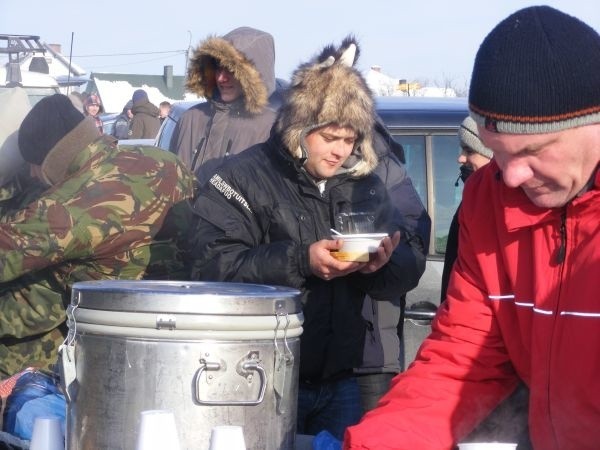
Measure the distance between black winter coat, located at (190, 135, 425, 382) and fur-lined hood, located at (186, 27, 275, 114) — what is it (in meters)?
1.29

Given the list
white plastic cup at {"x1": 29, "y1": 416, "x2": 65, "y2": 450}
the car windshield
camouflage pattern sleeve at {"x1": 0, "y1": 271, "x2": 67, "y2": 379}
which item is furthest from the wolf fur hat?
the car windshield

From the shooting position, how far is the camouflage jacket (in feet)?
13.3

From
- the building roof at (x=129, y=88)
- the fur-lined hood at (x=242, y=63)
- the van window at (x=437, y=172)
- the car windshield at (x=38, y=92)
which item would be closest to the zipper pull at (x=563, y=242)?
the fur-lined hood at (x=242, y=63)

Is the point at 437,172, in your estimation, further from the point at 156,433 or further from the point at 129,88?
the point at 129,88

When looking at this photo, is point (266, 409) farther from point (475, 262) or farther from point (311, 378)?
point (311, 378)

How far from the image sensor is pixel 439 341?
2.75 m

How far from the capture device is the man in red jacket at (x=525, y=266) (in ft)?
7.82

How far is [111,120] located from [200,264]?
1422 centimetres

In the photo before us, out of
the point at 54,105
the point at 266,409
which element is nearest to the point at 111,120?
the point at 54,105

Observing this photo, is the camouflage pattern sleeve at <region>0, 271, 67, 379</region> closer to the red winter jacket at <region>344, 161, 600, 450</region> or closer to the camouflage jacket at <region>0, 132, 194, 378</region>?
the camouflage jacket at <region>0, 132, 194, 378</region>

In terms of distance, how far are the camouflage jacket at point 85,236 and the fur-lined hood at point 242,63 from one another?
0.90m

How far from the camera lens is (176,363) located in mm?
2750

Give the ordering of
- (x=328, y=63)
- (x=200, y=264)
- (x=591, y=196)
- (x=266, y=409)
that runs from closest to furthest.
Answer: (x=591, y=196) → (x=266, y=409) → (x=200, y=264) → (x=328, y=63)

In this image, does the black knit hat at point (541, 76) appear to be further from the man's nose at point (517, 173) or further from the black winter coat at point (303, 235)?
the black winter coat at point (303, 235)
